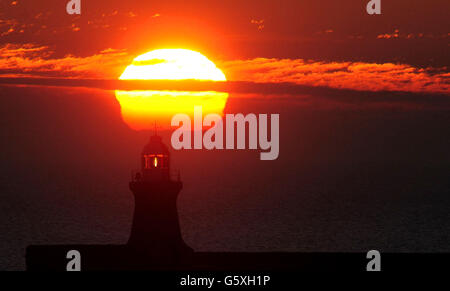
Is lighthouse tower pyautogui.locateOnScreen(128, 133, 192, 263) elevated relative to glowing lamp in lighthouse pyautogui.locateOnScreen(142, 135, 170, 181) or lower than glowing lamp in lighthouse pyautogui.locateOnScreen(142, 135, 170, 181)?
lower

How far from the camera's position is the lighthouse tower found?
4809 centimetres

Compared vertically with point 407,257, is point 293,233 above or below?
below

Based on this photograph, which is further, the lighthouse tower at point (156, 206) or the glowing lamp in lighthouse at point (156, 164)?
the glowing lamp in lighthouse at point (156, 164)

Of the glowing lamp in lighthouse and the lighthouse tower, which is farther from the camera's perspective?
the glowing lamp in lighthouse

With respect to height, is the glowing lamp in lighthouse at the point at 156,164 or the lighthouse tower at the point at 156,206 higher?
the glowing lamp in lighthouse at the point at 156,164

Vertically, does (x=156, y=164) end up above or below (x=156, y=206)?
above

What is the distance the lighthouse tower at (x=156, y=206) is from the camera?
48094 mm

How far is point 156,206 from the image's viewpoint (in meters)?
48.3
